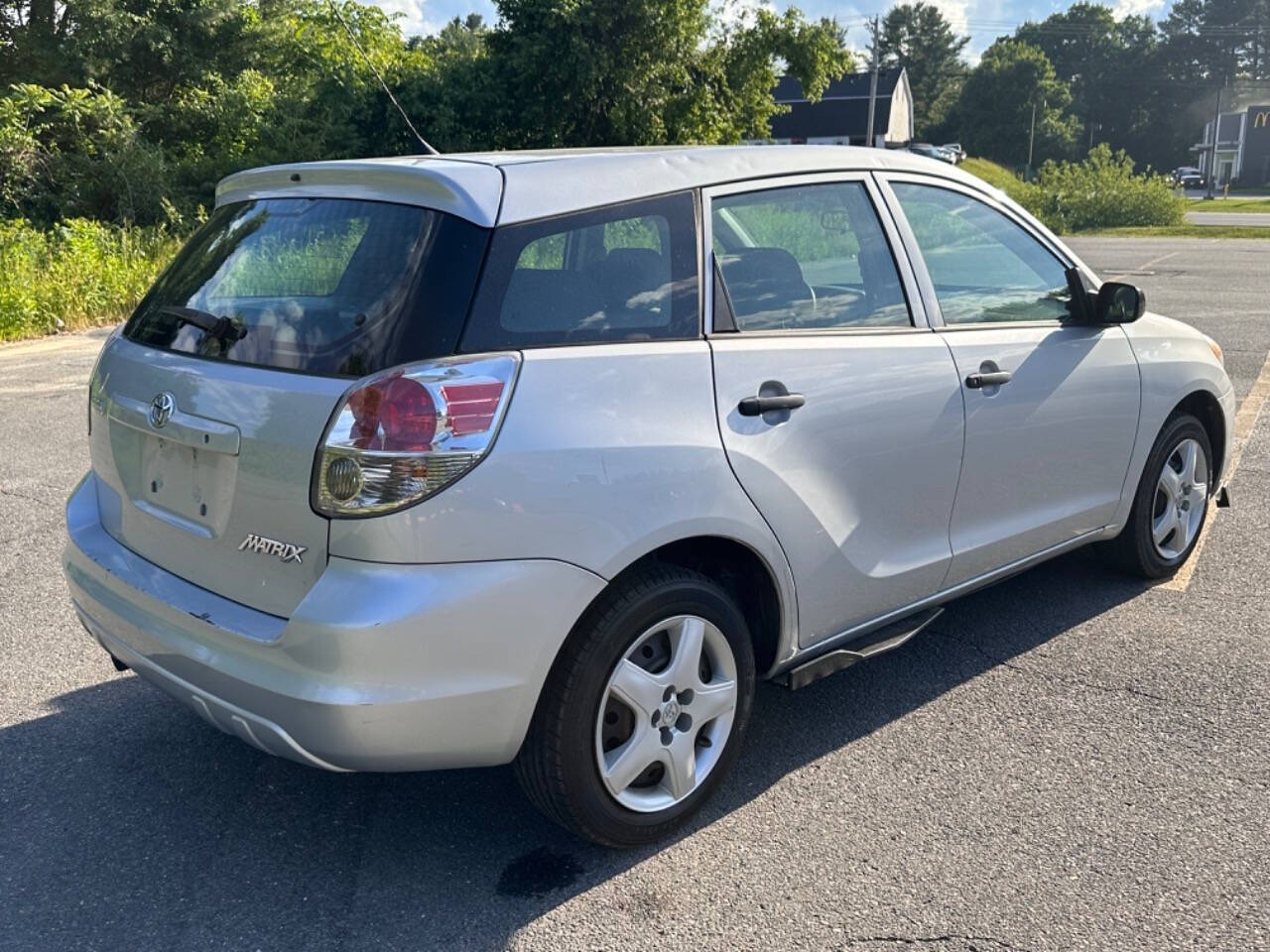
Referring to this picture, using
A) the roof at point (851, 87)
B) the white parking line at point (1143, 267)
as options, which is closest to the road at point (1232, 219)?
the white parking line at point (1143, 267)

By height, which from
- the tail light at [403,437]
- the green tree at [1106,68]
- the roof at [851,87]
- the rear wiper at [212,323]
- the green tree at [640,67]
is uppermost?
the green tree at [1106,68]

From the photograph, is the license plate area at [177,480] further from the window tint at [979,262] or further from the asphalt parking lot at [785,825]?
the window tint at [979,262]

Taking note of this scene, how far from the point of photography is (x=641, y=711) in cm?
293

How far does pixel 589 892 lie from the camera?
2873 mm

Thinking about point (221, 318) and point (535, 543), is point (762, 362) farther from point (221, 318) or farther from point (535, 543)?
point (221, 318)

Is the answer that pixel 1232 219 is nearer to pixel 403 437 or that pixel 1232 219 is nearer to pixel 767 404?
pixel 767 404

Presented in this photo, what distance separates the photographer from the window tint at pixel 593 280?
2.69m

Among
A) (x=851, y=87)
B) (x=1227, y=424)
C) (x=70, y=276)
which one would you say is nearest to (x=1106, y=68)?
(x=851, y=87)

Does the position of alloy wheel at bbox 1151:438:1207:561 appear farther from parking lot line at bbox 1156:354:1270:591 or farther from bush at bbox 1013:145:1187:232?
bush at bbox 1013:145:1187:232

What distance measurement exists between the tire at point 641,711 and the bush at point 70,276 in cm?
1176

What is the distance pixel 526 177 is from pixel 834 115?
244 ft

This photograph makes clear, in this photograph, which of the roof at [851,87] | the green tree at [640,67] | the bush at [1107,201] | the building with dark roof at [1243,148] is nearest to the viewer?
the green tree at [640,67]

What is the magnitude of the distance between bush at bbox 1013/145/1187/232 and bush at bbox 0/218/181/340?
28.3m

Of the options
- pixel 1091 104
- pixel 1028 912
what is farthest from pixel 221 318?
pixel 1091 104
